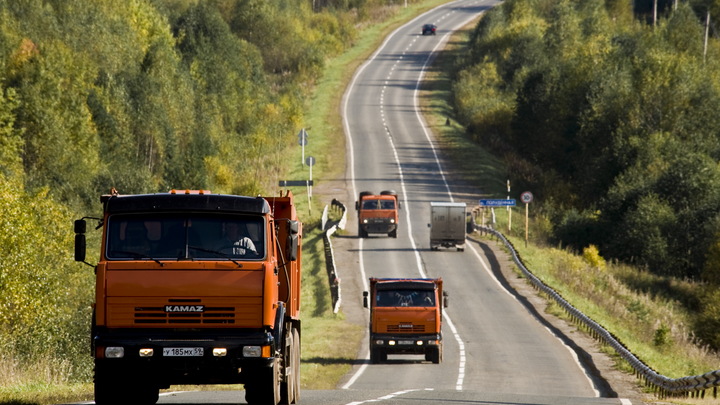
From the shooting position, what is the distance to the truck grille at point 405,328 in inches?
1371

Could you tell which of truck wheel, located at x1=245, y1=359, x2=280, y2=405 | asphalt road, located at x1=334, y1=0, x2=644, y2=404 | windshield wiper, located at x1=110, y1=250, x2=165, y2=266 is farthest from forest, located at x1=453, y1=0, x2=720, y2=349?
windshield wiper, located at x1=110, y1=250, x2=165, y2=266

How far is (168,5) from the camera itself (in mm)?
132250

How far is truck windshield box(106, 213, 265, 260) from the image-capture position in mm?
15656

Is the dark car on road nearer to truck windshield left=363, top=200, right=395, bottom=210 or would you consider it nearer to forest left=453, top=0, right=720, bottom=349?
forest left=453, top=0, right=720, bottom=349

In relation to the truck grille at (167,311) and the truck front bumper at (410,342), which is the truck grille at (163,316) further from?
the truck front bumper at (410,342)

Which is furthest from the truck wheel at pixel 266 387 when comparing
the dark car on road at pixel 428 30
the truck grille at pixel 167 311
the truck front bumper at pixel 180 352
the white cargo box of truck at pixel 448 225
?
the dark car on road at pixel 428 30

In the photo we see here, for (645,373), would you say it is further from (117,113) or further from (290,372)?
(117,113)

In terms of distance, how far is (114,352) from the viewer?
596 inches

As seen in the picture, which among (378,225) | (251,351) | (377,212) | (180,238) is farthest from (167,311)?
(378,225)

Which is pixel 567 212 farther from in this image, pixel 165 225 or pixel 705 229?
pixel 165 225

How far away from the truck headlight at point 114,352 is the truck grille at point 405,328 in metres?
20.2

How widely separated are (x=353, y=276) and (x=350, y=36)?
294ft

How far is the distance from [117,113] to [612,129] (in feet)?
121

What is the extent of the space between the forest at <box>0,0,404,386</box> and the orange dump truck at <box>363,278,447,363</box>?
14738 mm
